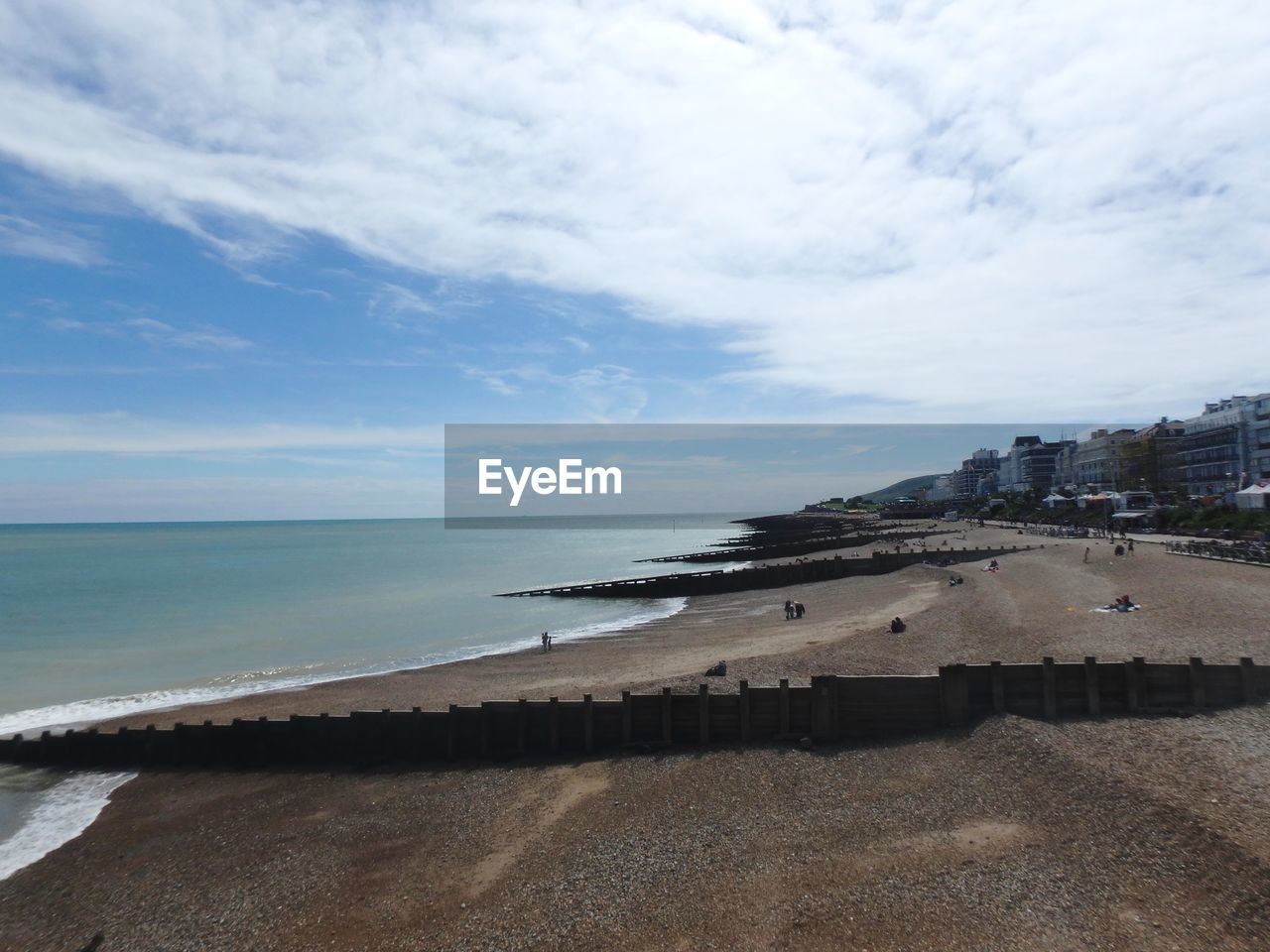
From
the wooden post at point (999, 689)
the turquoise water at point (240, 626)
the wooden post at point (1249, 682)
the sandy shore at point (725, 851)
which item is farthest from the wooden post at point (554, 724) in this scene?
the turquoise water at point (240, 626)

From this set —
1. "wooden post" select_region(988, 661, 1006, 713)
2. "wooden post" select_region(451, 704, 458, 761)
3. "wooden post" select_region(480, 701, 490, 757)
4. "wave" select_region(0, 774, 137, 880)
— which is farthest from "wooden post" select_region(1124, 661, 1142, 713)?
"wave" select_region(0, 774, 137, 880)

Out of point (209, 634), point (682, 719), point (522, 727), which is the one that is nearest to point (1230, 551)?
point (682, 719)

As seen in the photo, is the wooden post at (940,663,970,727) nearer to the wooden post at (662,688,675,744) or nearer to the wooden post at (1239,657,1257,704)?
the wooden post at (1239,657,1257,704)

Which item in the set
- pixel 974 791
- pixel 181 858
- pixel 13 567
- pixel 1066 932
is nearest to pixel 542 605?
pixel 181 858

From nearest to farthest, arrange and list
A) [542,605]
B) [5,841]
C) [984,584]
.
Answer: [5,841]
[984,584]
[542,605]

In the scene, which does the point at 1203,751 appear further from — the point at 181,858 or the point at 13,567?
the point at 13,567

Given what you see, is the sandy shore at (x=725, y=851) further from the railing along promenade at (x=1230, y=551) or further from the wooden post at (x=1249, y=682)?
the railing along promenade at (x=1230, y=551)
